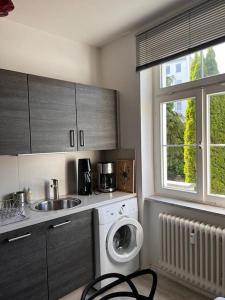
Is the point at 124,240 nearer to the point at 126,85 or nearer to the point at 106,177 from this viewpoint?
the point at 106,177

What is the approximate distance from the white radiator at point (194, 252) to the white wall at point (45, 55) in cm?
181

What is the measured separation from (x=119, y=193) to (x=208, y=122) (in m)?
1.12

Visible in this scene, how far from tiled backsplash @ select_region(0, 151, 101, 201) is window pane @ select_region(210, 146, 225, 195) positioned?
4.30ft

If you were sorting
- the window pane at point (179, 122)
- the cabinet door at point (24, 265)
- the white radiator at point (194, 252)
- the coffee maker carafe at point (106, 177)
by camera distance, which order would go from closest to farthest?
1. the cabinet door at point (24, 265)
2. the white radiator at point (194, 252)
3. the window pane at point (179, 122)
4. the coffee maker carafe at point (106, 177)

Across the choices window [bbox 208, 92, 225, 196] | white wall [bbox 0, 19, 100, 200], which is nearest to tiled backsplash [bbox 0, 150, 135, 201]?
white wall [bbox 0, 19, 100, 200]

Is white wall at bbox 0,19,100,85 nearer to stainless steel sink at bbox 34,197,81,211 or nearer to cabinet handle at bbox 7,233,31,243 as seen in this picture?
stainless steel sink at bbox 34,197,81,211

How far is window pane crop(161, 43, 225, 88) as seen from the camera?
6.39ft

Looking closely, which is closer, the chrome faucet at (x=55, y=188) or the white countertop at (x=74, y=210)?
the white countertop at (x=74, y=210)

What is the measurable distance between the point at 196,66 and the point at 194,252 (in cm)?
166

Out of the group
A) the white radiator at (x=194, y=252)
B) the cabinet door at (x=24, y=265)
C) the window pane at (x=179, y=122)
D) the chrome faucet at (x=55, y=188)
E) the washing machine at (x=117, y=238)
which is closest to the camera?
the cabinet door at (x=24, y=265)

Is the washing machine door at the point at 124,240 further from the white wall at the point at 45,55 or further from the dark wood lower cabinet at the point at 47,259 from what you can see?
the white wall at the point at 45,55

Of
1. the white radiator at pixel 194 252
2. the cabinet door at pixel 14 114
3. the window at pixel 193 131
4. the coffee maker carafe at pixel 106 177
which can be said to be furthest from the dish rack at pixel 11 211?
the window at pixel 193 131

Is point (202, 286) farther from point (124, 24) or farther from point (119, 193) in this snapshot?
point (124, 24)

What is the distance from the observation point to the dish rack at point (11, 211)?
167 centimetres
